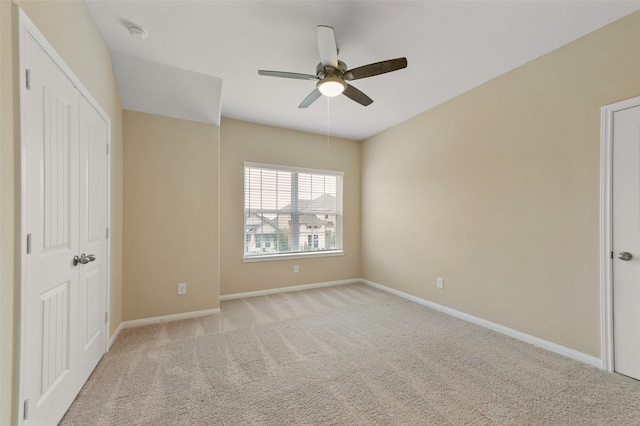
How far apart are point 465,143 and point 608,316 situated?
207cm

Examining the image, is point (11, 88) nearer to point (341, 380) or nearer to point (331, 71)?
point (331, 71)

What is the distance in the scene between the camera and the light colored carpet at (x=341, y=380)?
1.62m

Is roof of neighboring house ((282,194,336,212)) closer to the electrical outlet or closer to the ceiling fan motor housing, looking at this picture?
the electrical outlet

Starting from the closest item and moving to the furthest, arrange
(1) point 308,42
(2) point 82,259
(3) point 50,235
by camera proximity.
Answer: (3) point 50,235 < (2) point 82,259 < (1) point 308,42

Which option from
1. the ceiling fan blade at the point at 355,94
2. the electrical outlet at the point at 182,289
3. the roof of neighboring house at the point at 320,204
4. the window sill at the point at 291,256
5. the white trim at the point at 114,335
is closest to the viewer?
the ceiling fan blade at the point at 355,94

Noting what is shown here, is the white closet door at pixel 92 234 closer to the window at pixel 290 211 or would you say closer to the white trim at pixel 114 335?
the white trim at pixel 114 335

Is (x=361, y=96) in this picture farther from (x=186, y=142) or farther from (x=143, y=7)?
(x=186, y=142)

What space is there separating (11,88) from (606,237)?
384 cm

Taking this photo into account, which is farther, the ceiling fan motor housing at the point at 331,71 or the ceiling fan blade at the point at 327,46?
the ceiling fan motor housing at the point at 331,71

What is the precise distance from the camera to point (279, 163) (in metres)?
4.37

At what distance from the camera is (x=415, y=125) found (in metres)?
3.88

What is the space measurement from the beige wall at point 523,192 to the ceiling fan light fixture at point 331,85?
1.89 m

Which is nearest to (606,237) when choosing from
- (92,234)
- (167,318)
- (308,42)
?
(308,42)

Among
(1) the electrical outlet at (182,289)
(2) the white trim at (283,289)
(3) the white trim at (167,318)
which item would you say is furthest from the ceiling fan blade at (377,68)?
(2) the white trim at (283,289)
